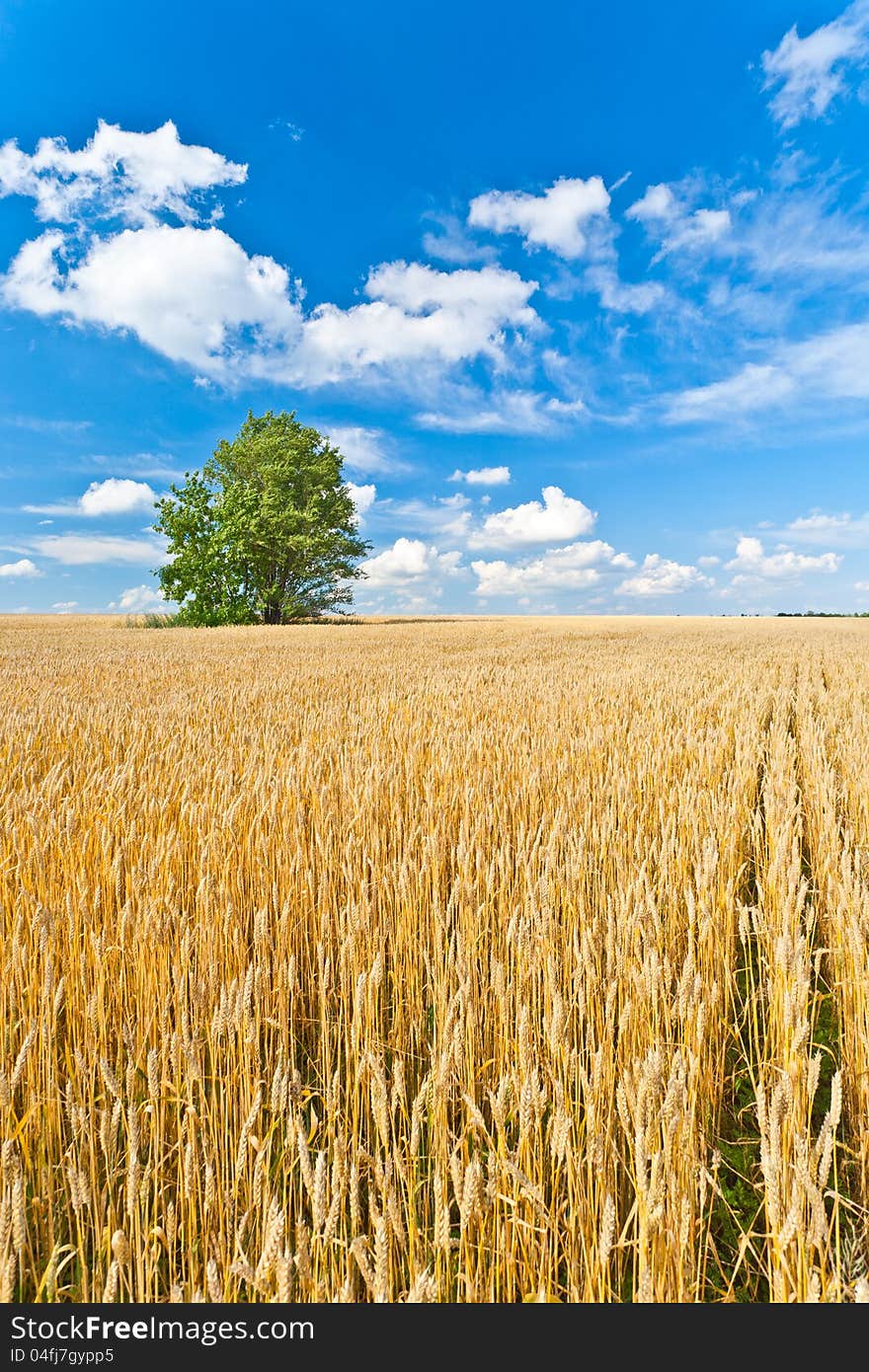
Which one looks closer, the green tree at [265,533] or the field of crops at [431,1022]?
the field of crops at [431,1022]

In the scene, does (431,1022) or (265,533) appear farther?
(265,533)

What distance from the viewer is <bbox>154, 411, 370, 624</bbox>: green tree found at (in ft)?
123

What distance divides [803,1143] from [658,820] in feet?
7.17

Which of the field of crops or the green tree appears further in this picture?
the green tree

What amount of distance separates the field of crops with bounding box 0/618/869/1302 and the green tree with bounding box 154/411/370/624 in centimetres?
3407

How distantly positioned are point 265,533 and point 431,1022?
37.0 metres

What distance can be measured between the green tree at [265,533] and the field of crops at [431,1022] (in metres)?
34.1

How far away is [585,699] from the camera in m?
7.23

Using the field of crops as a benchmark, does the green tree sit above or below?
above

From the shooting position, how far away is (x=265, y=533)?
36844mm

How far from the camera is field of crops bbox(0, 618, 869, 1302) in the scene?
122cm

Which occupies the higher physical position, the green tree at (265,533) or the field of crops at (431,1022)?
the green tree at (265,533)

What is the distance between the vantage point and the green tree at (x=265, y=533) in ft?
123

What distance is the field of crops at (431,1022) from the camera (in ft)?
4.01
